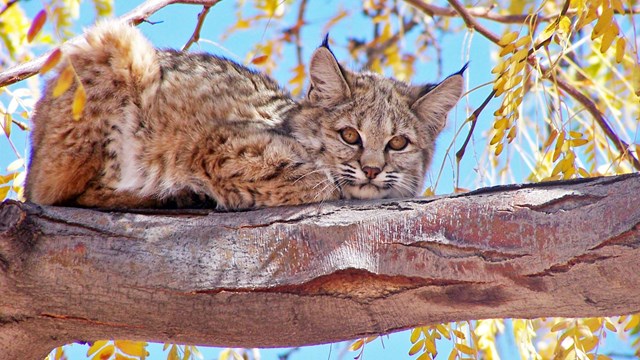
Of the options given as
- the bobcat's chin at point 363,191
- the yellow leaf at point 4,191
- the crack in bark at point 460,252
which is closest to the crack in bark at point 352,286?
the crack in bark at point 460,252

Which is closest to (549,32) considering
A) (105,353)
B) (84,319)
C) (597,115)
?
(597,115)

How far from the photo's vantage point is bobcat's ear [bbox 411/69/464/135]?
198 inches

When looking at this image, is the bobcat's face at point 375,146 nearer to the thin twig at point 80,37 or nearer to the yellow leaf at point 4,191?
the thin twig at point 80,37

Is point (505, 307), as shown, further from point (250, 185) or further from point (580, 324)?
point (250, 185)

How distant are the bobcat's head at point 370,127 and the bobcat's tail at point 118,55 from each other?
961 mm

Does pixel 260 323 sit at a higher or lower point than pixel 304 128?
lower

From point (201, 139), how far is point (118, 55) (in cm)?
66

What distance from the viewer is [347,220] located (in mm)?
3609

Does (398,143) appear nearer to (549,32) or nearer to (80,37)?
(549,32)

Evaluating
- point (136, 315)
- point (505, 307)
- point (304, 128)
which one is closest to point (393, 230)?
point (505, 307)

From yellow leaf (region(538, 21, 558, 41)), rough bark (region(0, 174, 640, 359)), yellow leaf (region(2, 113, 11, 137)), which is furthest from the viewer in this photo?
yellow leaf (region(2, 113, 11, 137))

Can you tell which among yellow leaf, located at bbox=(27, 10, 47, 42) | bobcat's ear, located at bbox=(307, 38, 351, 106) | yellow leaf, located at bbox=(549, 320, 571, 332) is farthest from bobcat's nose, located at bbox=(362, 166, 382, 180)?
yellow leaf, located at bbox=(27, 10, 47, 42)

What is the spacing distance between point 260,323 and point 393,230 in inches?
27.6

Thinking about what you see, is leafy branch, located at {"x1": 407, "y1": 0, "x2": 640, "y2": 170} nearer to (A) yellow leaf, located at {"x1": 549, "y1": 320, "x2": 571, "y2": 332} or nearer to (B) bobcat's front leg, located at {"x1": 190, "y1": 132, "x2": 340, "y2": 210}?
(B) bobcat's front leg, located at {"x1": 190, "y1": 132, "x2": 340, "y2": 210}
